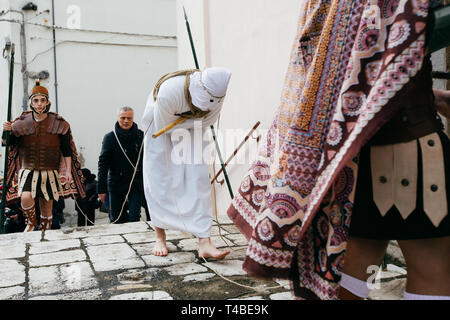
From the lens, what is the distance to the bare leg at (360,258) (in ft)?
4.07

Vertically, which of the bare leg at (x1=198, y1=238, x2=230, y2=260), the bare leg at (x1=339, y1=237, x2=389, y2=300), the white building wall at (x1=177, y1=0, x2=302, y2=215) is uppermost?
the white building wall at (x1=177, y1=0, x2=302, y2=215)

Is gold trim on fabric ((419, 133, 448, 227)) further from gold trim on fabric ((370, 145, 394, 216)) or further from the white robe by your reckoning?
the white robe

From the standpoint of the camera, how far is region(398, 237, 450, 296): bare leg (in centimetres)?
113

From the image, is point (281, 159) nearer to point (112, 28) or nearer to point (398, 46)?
point (398, 46)

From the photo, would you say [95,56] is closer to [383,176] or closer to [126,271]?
[126,271]

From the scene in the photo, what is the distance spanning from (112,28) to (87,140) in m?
3.29

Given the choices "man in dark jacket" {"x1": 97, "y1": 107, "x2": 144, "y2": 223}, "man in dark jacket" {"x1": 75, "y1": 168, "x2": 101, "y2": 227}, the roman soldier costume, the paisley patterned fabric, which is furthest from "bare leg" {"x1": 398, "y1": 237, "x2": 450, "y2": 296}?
"man in dark jacket" {"x1": 75, "y1": 168, "x2": 101, "y2": 227}

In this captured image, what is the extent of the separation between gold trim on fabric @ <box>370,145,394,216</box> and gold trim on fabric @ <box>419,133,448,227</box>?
8 cm

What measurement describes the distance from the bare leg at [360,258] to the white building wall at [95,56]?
11.4 m

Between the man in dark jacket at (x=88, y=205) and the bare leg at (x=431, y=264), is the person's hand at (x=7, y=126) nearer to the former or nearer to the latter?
the man in dark jacket at (x=88, y=205)

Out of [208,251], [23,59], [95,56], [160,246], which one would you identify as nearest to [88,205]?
[160,246]

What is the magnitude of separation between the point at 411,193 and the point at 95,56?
12081 millimetres

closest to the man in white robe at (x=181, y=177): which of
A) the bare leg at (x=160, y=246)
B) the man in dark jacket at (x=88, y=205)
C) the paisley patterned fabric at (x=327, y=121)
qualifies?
the bare leg at (x=160, y=246)

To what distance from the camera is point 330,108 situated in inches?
45.6
